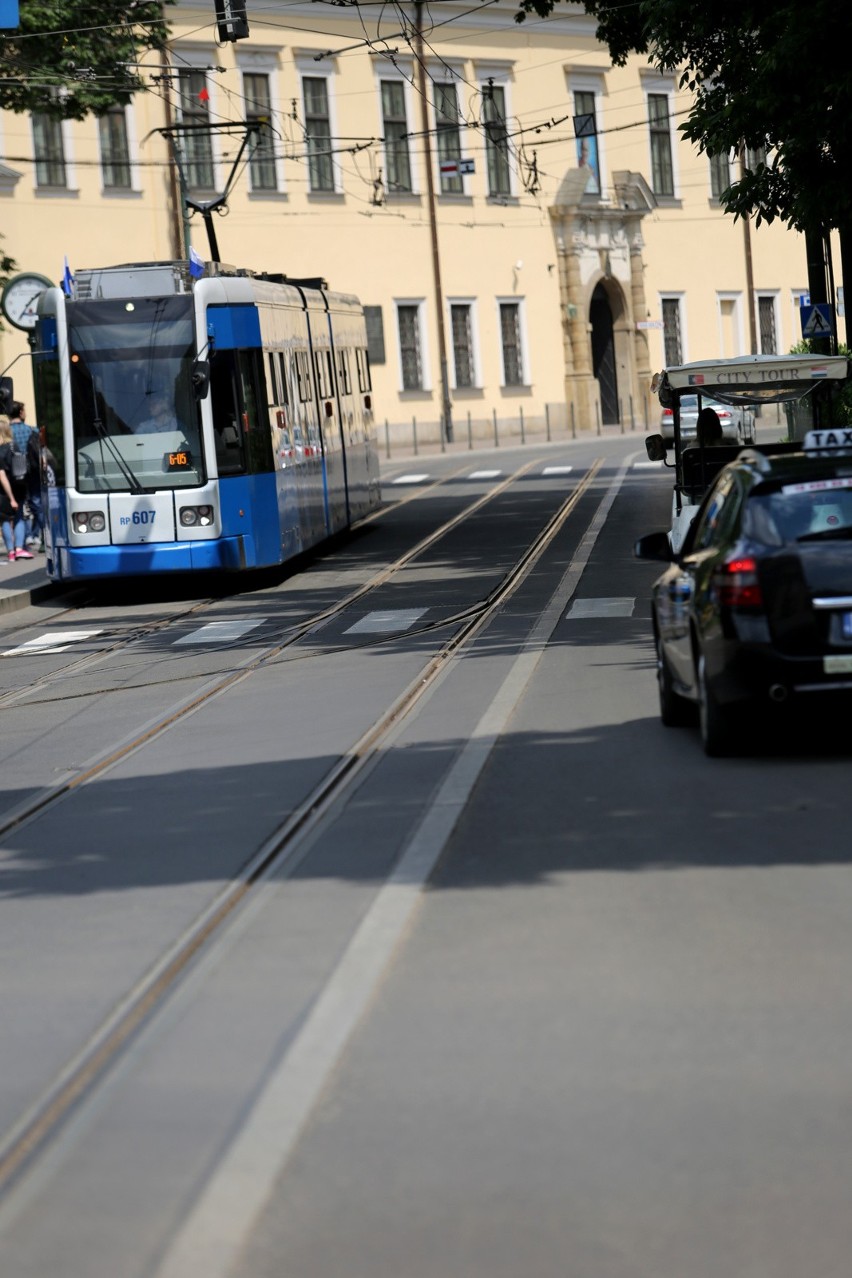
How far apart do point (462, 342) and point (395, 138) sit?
585cm

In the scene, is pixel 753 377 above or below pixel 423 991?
above

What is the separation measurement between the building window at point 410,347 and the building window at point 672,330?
1094cm

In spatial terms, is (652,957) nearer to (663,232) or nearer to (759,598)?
(759,598)

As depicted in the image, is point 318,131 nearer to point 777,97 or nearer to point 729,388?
point 729,388

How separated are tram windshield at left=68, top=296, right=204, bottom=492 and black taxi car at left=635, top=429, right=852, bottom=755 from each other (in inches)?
542

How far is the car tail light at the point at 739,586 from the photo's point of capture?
11.0 metres

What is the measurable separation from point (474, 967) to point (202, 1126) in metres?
1.73

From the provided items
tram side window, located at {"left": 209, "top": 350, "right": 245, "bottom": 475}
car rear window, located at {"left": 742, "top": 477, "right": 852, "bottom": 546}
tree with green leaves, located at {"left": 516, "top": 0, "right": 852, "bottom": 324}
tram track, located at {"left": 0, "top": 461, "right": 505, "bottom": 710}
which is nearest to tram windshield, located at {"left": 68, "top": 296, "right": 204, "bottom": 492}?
tram side window, located at {"left": 209, "top": 350, "right": 245, "bottom": 475}

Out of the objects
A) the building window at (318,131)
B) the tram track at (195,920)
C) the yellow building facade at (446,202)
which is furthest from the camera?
the building window at (318,131)

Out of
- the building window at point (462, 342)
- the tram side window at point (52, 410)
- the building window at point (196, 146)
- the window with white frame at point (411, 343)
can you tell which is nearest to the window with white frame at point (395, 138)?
the window with white frame at point (411, 343)

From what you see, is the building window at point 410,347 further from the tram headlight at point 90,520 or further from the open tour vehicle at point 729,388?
the tram headlight at point 90,520

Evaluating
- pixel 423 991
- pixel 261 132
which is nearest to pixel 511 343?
pixel 261 132

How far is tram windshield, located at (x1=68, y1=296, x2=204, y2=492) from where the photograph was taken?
24688mm

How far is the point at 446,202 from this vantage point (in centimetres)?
6588
